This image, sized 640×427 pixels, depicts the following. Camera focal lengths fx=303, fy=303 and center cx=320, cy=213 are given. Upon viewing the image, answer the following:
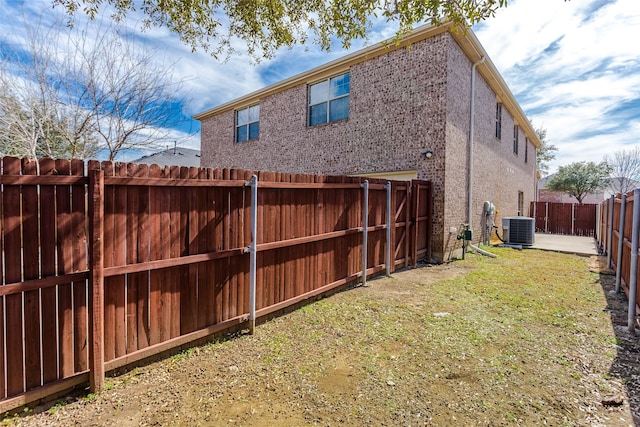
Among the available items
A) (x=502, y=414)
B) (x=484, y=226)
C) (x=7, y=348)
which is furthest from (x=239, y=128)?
(x=502, y=414)

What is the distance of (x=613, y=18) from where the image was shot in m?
5.49

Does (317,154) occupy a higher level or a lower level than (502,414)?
higher

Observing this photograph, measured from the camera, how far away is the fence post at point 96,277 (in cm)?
245

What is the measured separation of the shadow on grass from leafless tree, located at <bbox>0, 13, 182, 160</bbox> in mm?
9703

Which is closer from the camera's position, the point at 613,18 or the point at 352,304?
the point at 352,304

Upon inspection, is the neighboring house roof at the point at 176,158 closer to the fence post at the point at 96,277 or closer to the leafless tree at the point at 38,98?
the leafless tree at the point at 38,98

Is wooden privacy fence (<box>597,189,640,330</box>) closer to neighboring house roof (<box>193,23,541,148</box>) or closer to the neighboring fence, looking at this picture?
neighboring house roof (<box>193,23,541,148</box>)

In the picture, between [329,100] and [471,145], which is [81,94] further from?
[471,145]

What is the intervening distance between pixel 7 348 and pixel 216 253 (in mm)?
1715

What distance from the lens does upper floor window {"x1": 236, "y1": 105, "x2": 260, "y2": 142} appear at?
14.1 meters

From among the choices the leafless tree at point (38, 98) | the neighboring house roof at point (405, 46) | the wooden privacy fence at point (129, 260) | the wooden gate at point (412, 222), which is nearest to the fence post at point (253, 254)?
the wooden privacy fence at point (129, 260)

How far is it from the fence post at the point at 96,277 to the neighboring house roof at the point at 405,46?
5.04 m

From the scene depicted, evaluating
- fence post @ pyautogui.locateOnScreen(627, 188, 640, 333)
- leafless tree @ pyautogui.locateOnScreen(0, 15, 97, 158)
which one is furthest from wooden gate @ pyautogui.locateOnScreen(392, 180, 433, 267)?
leafless tree @ pyautogui.locateOnScreen(0, 15, 97, 158)

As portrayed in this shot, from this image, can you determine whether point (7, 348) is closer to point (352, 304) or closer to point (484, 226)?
point (352, 304)
